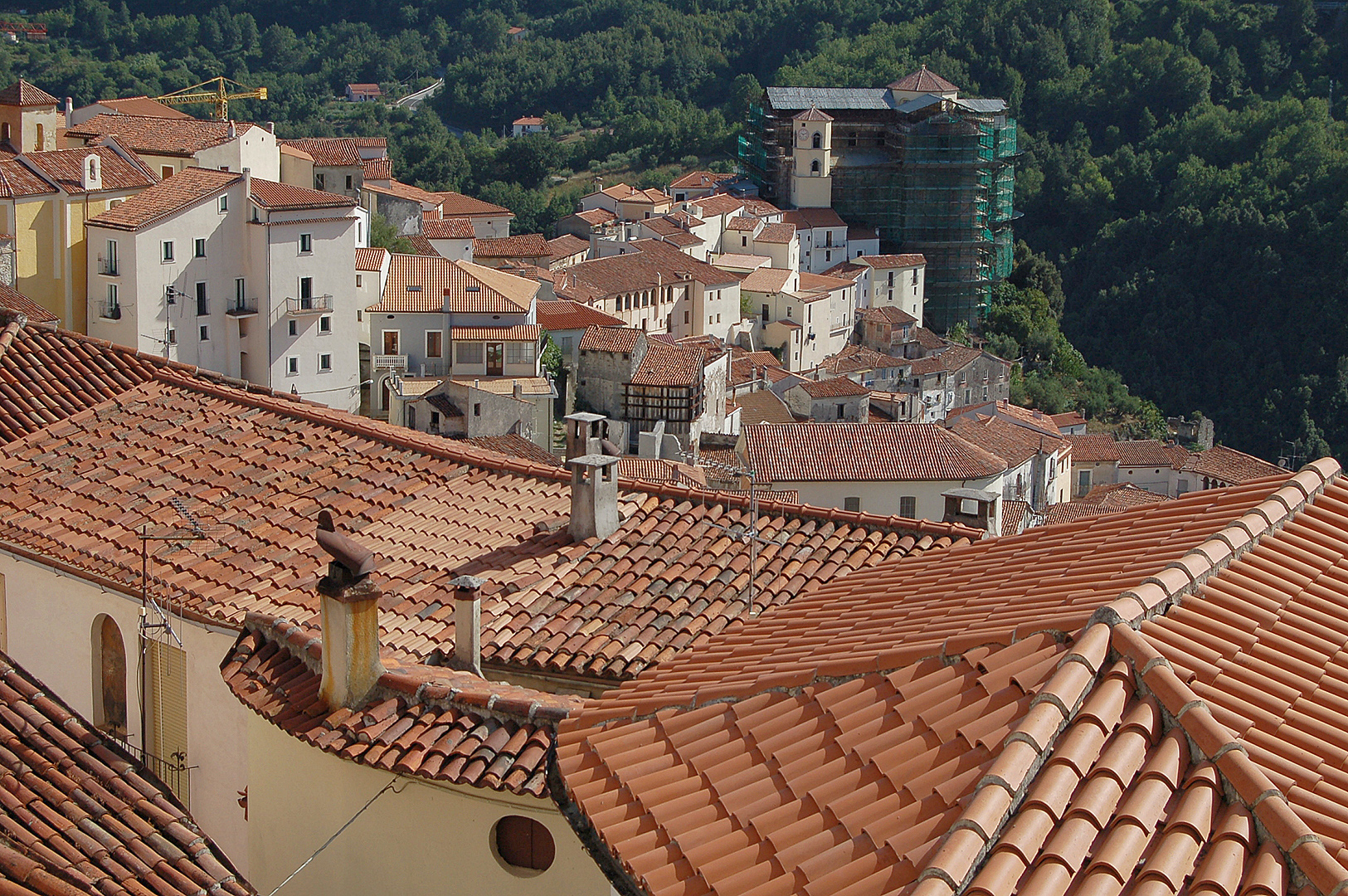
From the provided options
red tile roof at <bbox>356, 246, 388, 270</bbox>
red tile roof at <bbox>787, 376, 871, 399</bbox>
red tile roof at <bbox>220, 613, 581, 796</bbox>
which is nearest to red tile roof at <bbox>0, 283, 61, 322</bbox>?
red tile roof at <bbox>220, 613, 581, 796</bbox>

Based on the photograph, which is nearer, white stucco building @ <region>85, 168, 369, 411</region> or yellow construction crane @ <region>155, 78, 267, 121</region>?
white stucco building @ <region>85, 168, 369, 411</region>

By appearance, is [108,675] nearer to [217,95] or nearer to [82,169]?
[82,169]

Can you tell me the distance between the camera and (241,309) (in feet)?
148

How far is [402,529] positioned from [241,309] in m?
33.3

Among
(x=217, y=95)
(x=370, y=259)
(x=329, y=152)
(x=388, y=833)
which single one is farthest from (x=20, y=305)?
(x=217, y=95)

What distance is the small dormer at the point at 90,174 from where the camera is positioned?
43.7m

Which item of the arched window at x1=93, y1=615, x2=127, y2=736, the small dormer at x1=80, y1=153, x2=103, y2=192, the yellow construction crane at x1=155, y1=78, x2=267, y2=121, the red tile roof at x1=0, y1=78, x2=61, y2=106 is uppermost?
the yellow construction crane at x1=155, y1=78, x2=267, y2=121

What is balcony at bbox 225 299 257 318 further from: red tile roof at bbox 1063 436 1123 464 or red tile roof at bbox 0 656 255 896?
red tile roof at bbox 0 656 255 896

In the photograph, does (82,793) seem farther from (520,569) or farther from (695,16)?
(695,16)

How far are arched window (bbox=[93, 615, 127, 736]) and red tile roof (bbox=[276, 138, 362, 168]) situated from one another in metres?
56.1

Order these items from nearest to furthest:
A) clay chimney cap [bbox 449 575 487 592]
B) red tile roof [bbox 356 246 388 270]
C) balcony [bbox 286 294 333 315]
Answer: clay chimney cap [bbox 449 575 487 592] → balcony [bbox 286 294 333 315] → red tile roof [bbox 356 246 388 270]

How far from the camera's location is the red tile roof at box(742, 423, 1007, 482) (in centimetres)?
4131

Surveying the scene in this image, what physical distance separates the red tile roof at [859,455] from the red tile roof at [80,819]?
104 feet

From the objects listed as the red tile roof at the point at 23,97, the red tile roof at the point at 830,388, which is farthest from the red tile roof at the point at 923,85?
the red tile roof at the point at 23,97
